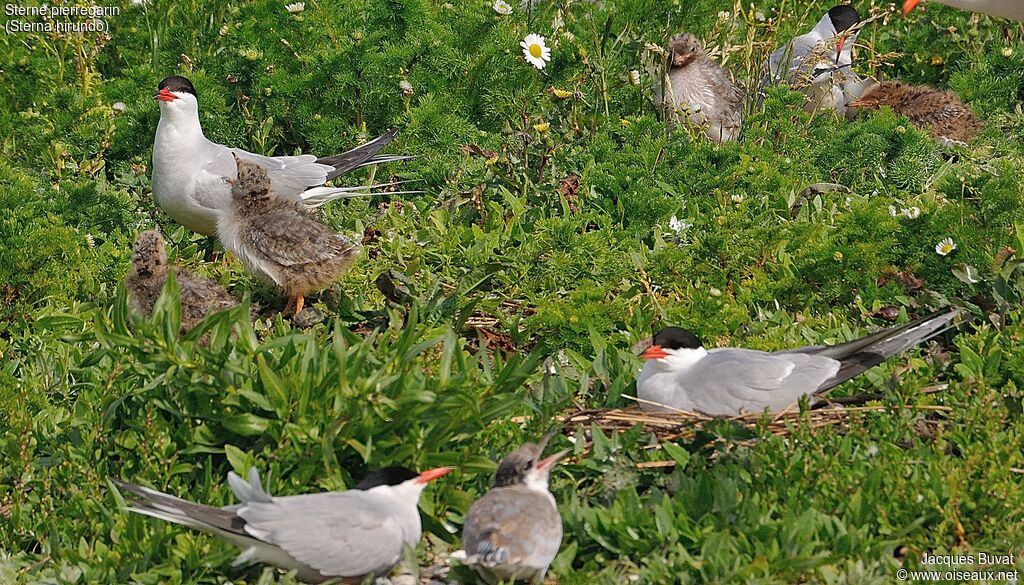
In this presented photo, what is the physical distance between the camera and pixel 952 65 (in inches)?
334

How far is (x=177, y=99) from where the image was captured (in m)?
6.63

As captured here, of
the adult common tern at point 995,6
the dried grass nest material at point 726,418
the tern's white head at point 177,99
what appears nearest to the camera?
the dried grass nest material at point 726,418

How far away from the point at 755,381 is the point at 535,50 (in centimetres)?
327

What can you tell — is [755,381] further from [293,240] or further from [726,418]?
[293,240]

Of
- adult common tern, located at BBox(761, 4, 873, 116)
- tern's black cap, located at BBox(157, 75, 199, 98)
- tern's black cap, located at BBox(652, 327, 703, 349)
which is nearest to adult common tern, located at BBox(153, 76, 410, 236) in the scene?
tern's black cap, located at BBox(157, 75, 199, 98)

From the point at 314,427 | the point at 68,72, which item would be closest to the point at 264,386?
the point at 314,427

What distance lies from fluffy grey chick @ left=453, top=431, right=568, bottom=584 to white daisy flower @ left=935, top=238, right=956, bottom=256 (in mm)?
2252

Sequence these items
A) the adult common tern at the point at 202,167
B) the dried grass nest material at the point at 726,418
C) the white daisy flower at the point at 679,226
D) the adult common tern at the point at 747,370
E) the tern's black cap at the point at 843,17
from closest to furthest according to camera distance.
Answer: the dried grass nest material at the point at 726,418 → the adult common tern at the point at 747,370 → the white daisy flower at the point at 679,226 → the adult common tern at the point at 202,167 → the tern's black cap at the point at 843,17

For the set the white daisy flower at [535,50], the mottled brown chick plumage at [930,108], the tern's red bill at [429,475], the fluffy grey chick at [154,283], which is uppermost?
the tern's red bill at [429,475]

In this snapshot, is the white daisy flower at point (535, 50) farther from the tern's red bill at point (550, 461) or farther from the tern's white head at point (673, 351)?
the tern's red bill at point (550, 461)

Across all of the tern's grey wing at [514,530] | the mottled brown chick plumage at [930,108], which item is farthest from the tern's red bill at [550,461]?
the mottled brown chick plumage at [930,108]

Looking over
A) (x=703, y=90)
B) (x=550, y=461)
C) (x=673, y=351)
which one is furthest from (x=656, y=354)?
(x=703, y=90)

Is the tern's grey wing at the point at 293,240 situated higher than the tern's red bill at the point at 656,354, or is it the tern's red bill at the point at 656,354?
the tern's red bill at the point at 656,354

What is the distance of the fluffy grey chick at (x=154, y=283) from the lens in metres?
5.33
